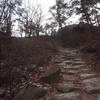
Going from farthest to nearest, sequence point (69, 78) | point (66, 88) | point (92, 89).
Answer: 1. point (69, 78)
2. point (66, 88)
3. point (92, 89)

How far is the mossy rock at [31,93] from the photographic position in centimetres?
353

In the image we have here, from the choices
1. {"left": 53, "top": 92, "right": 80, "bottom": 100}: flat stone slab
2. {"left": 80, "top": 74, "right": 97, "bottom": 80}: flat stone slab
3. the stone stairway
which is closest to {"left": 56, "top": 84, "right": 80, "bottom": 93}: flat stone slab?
the stone stairway

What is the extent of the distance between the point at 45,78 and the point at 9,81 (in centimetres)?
96

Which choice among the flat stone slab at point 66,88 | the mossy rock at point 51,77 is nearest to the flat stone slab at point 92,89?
the flat stone slab at point 66,88

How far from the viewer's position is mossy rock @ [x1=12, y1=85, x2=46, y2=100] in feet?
11.6

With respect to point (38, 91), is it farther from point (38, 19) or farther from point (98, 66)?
point (38, 19)

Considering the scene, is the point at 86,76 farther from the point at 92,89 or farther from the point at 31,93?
the point at 31,93

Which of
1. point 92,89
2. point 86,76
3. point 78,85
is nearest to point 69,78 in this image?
point 86,76

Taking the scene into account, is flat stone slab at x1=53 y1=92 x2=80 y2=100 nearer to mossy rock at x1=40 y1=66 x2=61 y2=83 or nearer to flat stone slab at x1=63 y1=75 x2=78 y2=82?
mossy rock at x1=40 y1=66 x2=61 y2=83

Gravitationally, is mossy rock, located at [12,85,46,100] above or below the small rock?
above

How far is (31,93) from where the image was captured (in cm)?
363

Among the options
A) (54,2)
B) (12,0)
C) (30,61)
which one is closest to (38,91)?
(30,61)

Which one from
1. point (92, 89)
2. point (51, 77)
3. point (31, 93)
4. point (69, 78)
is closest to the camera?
point (31, 93)

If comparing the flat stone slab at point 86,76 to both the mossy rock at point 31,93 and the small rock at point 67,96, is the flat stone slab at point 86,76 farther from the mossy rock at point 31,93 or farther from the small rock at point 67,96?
the mossy rock at point 31,93
